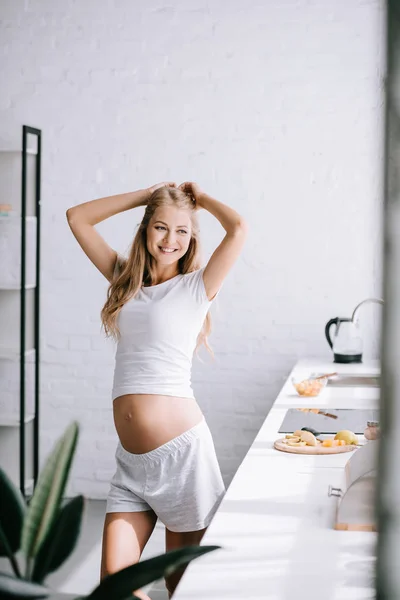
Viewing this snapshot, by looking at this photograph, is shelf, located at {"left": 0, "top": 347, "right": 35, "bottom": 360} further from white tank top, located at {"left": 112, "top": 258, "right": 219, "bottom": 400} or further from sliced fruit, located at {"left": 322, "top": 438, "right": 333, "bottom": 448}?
sliced fruit, located at {"left": 322, "top": 438, "right": 333, "bottom": 448}

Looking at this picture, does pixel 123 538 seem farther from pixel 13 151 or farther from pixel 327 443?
pixel 13 151

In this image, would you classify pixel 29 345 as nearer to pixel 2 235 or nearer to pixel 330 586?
pixel 2 235

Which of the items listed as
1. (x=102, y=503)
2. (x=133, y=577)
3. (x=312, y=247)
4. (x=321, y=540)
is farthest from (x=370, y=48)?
(x=133, y=577)

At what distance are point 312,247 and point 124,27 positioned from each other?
148cm

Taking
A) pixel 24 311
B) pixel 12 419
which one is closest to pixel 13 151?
pixel 24 311

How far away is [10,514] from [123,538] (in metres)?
1.38

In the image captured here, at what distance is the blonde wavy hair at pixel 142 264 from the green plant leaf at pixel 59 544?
1561mm

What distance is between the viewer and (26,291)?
407cm

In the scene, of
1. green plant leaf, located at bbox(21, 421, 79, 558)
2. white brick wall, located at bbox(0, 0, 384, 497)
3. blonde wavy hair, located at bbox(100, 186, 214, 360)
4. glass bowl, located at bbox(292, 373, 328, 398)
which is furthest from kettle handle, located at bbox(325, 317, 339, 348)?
green plant leaf, located at bbox(21, 421, 79, 558)

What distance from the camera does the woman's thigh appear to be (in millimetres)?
1955

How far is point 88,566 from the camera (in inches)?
129

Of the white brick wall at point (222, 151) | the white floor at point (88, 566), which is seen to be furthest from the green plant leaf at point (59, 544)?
the white brick wall at point (222, 151)

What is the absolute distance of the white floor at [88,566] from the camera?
3025 millimetres

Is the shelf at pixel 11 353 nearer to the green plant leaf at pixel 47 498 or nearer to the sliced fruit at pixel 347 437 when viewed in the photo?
the sliced fruit at pixel 347 437
